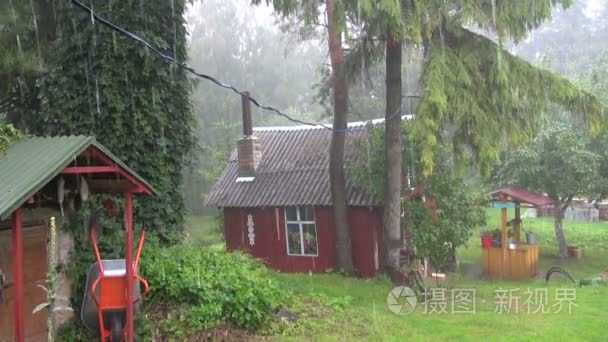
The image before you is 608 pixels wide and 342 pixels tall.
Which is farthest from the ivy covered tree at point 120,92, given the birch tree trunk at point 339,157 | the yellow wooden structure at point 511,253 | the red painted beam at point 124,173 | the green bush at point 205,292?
the yellow wooden structure at point 511,253

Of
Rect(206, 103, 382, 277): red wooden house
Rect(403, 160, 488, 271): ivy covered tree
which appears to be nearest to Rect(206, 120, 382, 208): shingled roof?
Rect(206, 103, 382, 277): red wooden house

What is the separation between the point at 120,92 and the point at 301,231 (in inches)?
355

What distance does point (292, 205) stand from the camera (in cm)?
1770

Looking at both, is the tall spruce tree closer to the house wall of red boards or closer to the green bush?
the green bush

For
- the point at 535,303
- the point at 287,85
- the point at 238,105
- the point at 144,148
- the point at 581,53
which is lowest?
the point at 535,303

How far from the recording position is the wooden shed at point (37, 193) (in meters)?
6.21

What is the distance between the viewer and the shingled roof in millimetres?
17484

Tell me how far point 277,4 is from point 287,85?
46107mm

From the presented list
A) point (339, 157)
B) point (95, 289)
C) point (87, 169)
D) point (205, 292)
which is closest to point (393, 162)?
point (339, 157)

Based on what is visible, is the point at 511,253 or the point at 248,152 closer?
the point at 511,253

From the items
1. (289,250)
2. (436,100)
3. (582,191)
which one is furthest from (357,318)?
(582,191)

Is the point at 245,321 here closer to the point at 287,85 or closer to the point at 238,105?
the point at 238,105

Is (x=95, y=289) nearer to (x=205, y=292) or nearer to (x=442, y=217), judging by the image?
(x=205, y=292)

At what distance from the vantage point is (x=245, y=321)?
8367mm
